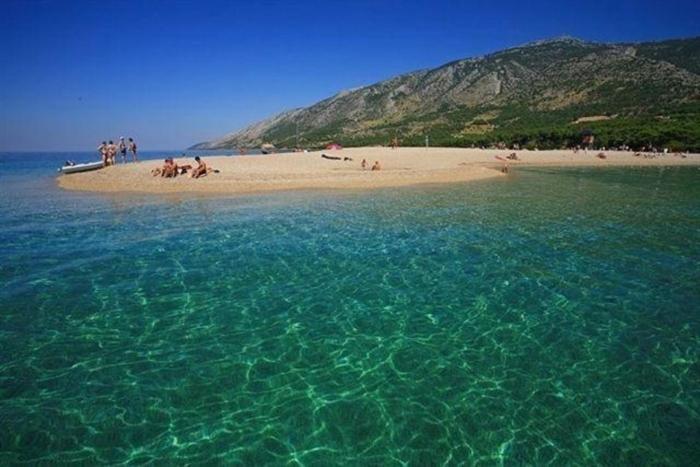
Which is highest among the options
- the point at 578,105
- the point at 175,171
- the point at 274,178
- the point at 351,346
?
the point at 578,105

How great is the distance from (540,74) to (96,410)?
677 feet

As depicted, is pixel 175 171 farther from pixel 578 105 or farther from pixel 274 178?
pixel 578 105

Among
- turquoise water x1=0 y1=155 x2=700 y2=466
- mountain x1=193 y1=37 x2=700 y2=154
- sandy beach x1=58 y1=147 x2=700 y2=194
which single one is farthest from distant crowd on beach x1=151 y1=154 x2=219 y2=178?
mountain x1=193 y1=37 x2=700 y2=154

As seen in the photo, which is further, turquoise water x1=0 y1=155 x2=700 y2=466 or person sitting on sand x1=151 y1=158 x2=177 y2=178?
person sitting on sand x1=151 y1=158 x2=177 y2=178

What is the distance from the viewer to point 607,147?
76.9 metres

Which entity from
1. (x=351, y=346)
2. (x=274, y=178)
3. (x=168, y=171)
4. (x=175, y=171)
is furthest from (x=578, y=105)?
(x=351, y=346)

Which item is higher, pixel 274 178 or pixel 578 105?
pixel 578 105

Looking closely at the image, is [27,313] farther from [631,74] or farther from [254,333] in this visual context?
[631,74]

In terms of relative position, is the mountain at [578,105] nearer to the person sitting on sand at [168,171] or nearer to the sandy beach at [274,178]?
the sandy beach at [274,178]

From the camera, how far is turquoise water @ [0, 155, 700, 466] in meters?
6.68

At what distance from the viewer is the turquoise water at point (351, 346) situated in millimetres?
6680

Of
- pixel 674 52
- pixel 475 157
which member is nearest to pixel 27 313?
pixel 475 157

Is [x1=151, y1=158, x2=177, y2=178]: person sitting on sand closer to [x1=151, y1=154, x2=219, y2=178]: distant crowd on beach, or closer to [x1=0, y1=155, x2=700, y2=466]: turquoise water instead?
[x1=151, y1=154, x2=219, y2=178]: distant crowd on beach

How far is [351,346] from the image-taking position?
9.45 m
